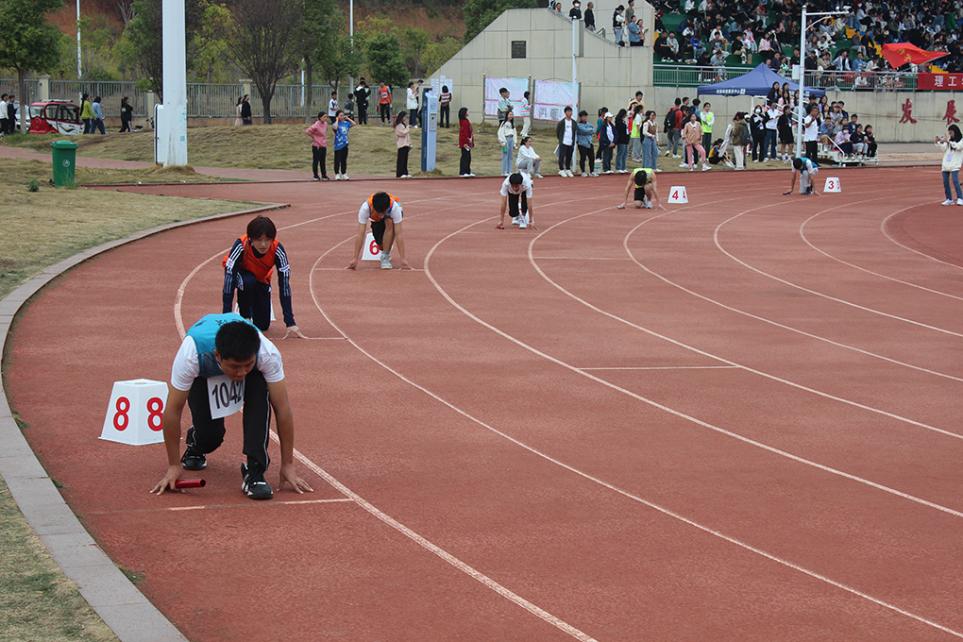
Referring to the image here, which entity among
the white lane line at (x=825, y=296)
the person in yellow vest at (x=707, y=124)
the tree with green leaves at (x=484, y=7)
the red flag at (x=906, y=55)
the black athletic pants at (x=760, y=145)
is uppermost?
the tree with green leaves at (x=484, y=7)

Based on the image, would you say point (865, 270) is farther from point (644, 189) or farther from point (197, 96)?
point (197, 96)

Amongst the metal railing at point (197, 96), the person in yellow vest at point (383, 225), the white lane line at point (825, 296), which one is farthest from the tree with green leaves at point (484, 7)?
the person in yellow vest at point (383, 225)

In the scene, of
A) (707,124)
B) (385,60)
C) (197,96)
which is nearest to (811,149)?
(707,124)

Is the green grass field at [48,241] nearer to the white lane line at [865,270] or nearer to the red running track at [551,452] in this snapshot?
the red running track at [551,452]

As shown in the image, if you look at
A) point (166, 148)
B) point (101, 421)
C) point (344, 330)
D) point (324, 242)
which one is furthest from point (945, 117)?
point (101, 421)

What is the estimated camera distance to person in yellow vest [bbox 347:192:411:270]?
56.0 ft

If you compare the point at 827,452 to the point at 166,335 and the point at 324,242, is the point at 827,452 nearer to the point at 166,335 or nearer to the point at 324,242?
the point at 166,335

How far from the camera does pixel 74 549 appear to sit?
673 cm

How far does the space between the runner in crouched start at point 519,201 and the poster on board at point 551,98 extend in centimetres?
2185

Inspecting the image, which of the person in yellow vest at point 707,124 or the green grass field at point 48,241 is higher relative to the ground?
the person in yellow vest at point 707,124

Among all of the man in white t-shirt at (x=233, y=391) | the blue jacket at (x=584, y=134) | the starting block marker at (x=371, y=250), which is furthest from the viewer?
the blue jacket at (x=584, y=134)

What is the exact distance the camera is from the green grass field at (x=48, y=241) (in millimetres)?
5797

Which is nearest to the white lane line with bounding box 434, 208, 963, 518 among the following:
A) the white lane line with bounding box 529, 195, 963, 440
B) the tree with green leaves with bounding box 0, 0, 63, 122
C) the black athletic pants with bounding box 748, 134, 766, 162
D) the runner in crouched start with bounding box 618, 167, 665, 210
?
the white lane line with bounding box 529, 195, 963, 440

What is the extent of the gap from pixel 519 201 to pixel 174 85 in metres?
12.1
